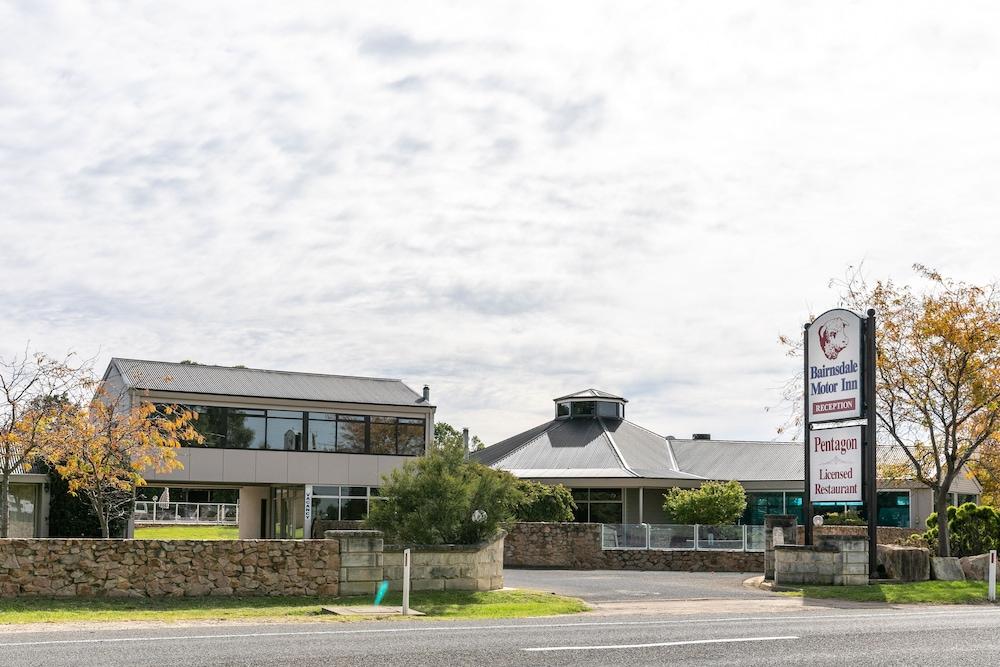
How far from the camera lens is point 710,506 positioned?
3878cm

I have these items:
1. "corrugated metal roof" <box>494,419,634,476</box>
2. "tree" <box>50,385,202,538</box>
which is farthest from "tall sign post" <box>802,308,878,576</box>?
"corrugated metal roof" <box>494,419,634,476</box>

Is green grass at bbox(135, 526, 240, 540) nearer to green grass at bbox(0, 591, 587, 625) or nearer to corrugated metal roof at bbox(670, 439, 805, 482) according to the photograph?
corrugated metal roof at bbox(670, 439, 805, 482)

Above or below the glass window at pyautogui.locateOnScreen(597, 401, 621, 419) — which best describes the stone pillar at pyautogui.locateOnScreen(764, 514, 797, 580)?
below

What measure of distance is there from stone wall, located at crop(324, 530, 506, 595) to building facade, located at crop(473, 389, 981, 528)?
21.1 meters

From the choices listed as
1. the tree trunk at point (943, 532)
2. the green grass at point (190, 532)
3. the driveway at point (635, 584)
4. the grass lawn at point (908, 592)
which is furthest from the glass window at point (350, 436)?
the grass lawn at point (908, 592)

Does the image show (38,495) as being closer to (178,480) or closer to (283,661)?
(178,480)

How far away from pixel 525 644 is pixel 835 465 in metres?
15.8

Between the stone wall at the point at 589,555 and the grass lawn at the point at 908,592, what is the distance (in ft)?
29.1

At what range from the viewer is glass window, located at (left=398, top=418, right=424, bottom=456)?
45625 mm

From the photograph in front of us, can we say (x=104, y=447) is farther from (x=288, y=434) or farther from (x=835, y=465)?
(x=835, y=465)

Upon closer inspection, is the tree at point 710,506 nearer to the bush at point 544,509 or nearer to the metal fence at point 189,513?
the bush at point 544,509

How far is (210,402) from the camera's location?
41.6 metres

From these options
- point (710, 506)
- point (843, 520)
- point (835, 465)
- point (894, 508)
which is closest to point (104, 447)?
point (835, 465)

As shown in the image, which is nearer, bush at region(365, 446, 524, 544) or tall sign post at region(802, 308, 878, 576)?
bush at region(365, 446, 524, 544)
